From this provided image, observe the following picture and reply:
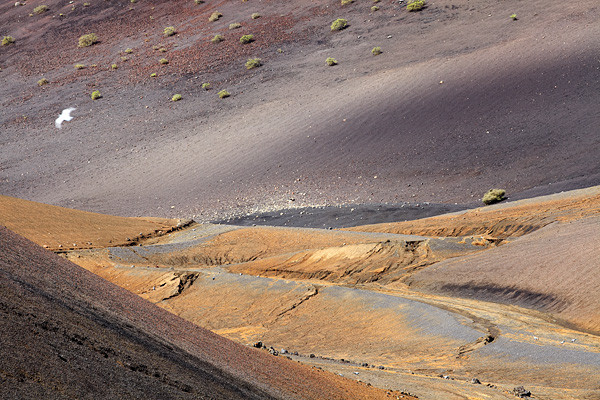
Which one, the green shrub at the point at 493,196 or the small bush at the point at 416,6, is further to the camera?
the small bush at the point at 416,6

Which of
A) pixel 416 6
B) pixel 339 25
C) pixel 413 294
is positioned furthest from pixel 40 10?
pixel 413 294

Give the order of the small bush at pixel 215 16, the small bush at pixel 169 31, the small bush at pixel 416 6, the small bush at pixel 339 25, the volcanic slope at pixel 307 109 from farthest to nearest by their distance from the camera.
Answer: the small bush at pixel 215 16 < the small bush at pixel 169 31 < the small bush at pixel 339 25 < the small bush at pixel 416 6 < the volcanic slope at pixel 307 109

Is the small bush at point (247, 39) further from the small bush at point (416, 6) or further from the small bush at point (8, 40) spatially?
the small bush at point (8, 40)

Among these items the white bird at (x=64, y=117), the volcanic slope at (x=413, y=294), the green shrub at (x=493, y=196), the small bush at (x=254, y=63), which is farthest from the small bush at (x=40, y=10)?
the green shrub at (x=493, y=196)

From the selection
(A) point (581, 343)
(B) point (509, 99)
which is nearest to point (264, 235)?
(A) point (581, 343)

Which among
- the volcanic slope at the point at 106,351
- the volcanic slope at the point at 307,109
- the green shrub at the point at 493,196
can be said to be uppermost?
the volcanic slope at the point at 106,351

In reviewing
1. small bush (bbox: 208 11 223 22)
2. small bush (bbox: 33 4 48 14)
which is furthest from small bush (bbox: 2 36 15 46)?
small bush (bbox: 208 11 223 22)
